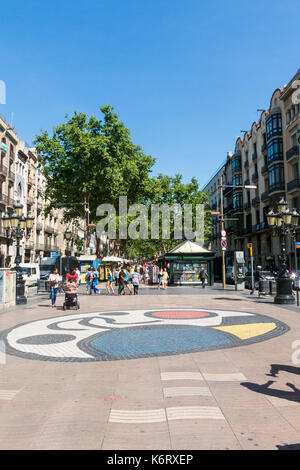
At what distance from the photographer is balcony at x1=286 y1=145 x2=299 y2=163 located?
35.5 m

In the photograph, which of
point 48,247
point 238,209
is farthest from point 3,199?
point 238,209

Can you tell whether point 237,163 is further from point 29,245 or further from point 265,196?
point 29,245

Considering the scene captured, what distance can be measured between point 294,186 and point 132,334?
104 ft

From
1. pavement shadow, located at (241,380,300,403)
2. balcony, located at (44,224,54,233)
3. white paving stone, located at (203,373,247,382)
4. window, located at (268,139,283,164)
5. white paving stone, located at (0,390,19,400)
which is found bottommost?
white paving stone, located at (0,390,19,400)

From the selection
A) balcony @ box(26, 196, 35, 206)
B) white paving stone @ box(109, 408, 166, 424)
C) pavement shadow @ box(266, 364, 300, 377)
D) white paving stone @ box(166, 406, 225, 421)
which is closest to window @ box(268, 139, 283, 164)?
balcony @ box(26, 196, 35, 206)

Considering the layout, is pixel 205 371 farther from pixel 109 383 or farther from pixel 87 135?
pixel 87 135

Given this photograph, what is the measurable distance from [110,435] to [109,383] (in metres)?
1.70

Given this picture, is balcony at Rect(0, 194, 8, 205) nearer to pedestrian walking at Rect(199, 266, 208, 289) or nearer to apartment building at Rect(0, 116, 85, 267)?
apartment building at Rect(0, 116, 85, 267)

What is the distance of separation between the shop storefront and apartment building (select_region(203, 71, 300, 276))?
10229mm

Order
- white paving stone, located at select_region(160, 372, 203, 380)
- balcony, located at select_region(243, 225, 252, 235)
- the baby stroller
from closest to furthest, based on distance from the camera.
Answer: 1. white paving stone, located at select_region(160, 372, 203, 380)
2. the baby stroller
3. balcony, located at select_region(243, 225, 252, 235)

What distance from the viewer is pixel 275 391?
183 inches

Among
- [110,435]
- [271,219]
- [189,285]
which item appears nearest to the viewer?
[110,435]

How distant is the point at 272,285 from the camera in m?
19.7

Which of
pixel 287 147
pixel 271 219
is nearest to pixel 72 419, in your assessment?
pixel 271 219
